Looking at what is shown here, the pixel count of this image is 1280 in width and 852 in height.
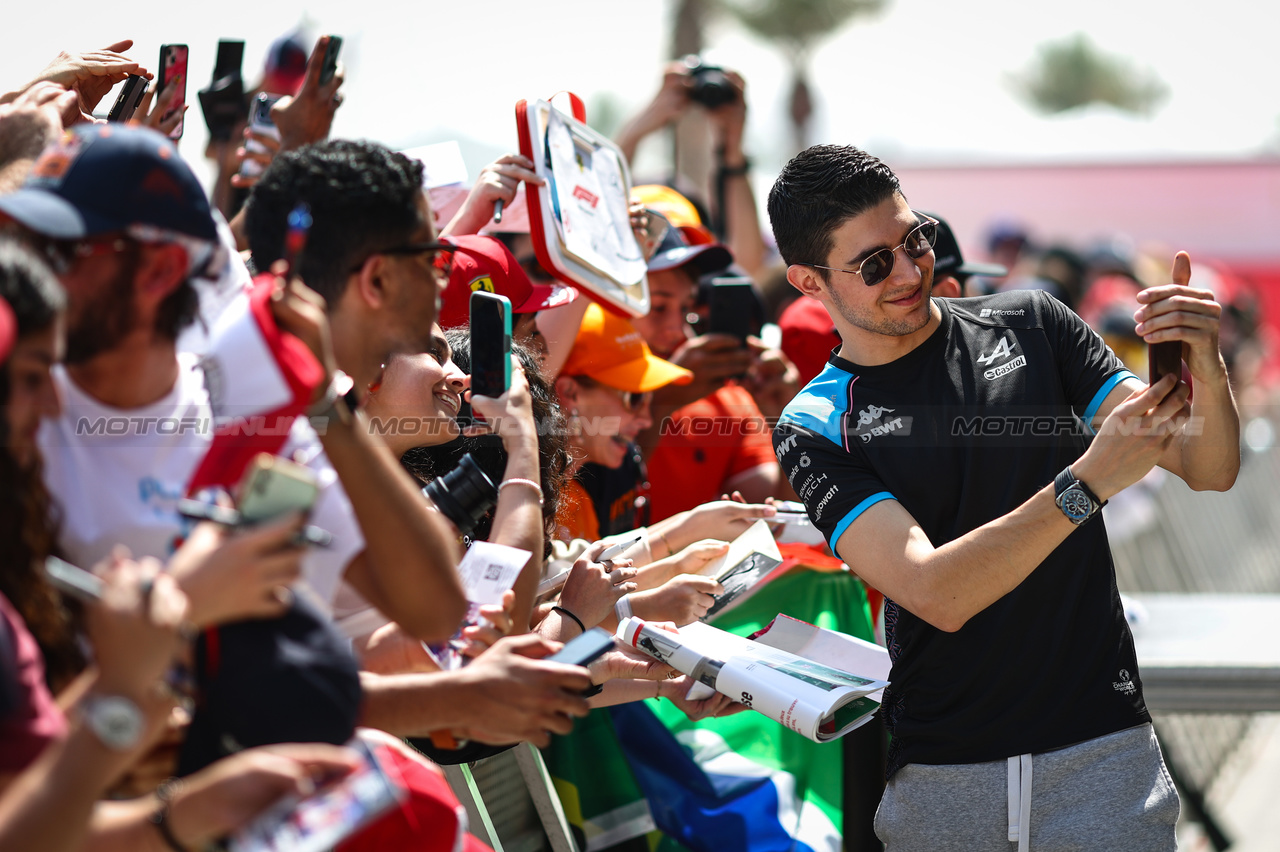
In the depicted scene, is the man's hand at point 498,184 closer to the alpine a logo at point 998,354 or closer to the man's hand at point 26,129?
the man's hand at point 26,129

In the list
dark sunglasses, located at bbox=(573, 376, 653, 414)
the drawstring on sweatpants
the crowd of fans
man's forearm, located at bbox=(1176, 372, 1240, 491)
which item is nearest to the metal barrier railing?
dark sunglasses, located at bbox=(573, 376, 653, 414)

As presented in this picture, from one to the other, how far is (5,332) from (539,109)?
2.40 meters

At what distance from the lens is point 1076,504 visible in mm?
2449

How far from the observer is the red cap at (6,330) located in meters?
1.46

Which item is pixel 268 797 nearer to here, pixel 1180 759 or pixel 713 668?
pixel 713 668

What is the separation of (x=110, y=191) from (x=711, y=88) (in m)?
4.04

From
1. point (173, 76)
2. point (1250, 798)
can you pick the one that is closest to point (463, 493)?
point (173, 76)

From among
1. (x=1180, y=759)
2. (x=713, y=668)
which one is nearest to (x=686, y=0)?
(x=1180, y=759)

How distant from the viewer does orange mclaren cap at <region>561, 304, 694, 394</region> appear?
4023mm

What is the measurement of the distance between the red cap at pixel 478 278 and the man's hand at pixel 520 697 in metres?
1.54

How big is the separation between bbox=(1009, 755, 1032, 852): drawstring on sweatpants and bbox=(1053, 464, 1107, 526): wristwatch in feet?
1.95

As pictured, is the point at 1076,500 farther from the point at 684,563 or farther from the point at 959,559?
the point at 684,563

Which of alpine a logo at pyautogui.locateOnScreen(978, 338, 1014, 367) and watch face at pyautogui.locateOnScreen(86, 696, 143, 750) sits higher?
watch face at pyautogui.locateOnScreen(86, 696, 143, 750)

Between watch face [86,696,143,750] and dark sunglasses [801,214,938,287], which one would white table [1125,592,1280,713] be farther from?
watch face [86,696,143,750]
